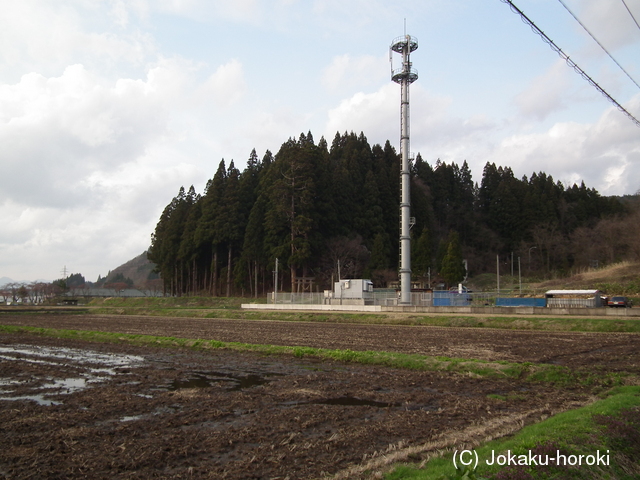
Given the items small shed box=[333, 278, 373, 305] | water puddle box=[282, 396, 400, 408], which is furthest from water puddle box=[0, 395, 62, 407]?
small shed box=[333, 278, 373, 305]

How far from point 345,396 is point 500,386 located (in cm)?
368

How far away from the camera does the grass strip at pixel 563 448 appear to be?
5.09 meters

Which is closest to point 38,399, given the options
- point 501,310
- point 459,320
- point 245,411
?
point 245,411

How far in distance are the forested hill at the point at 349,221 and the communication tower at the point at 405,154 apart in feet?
49.9

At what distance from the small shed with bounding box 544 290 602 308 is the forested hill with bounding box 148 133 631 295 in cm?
2518

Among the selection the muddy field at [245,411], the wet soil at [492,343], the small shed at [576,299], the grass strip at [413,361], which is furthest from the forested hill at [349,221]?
the muddy field at [245,411]

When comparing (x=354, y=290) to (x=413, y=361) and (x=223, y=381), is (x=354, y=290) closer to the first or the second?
(x=413, y=361)

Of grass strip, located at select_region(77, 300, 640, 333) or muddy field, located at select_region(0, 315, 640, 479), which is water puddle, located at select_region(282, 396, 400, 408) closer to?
muddy field, located at select_region(0, 315, 640, 479)

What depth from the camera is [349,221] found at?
208 feet

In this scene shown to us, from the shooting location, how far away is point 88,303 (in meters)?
68.5

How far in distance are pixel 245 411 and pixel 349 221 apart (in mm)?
55580

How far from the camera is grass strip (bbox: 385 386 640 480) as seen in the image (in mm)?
5094

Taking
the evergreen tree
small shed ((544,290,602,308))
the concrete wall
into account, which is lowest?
the concrete wall

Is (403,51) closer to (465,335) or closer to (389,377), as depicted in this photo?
(465,335)
